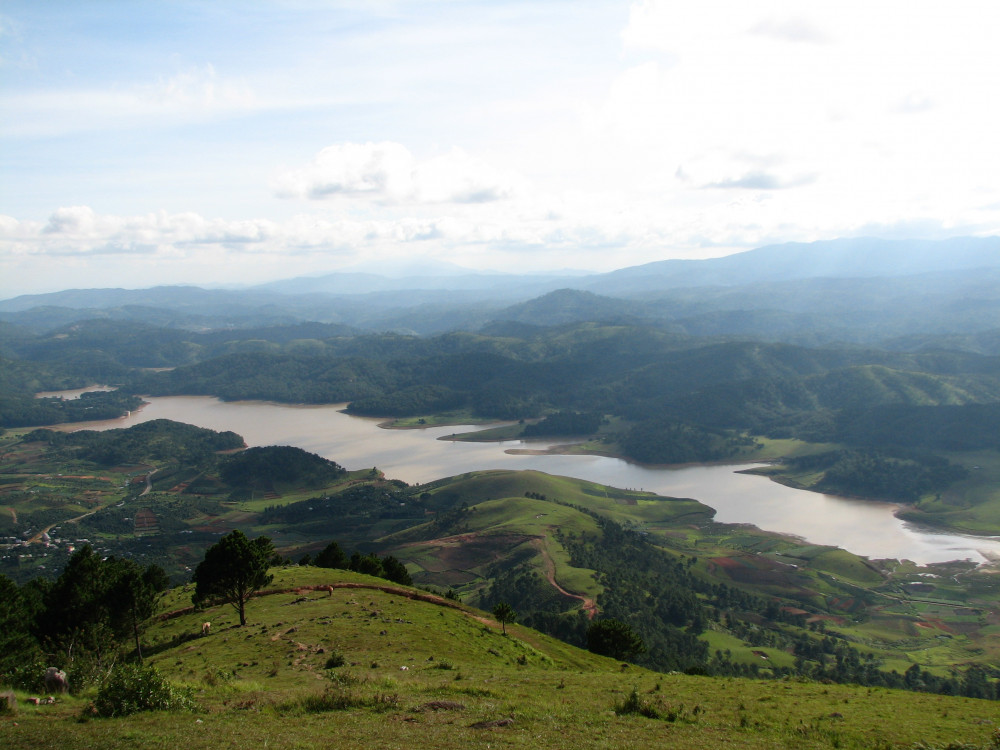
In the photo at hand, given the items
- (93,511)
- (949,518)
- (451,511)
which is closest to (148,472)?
(93,511)

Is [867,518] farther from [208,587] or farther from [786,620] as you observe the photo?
[208,587]

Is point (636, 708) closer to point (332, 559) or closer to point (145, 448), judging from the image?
point (332, 559)

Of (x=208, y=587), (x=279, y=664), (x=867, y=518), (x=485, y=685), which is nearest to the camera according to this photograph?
(x=485, y=685)

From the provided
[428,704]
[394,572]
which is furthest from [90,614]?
[394,572]

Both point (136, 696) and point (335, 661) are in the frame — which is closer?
point (136, 696)

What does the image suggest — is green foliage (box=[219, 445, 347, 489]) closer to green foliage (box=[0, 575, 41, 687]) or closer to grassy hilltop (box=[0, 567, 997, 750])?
green foliage (box=[0, 575, 41, 687])

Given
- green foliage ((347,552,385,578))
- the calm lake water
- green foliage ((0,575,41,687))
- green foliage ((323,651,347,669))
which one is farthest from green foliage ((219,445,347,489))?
green foliage ((323,651,347,669))
